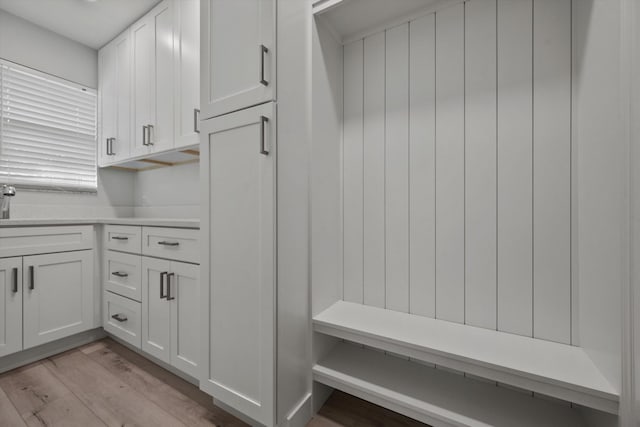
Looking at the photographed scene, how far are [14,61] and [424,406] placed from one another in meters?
3.33

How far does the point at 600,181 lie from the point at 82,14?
3106 mm

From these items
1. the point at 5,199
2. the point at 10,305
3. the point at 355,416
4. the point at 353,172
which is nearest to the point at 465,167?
the point at 353,172

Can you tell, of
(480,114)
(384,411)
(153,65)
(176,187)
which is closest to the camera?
(480,114)

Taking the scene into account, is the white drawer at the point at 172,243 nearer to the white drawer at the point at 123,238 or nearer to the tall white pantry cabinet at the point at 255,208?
the white drawer at the point at 123,238

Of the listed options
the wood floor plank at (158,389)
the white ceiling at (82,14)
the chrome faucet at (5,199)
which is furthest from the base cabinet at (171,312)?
the white ceiling at (82,14)

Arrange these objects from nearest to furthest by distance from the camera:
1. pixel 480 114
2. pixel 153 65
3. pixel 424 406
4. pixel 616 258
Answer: pixel 616 258 < pixel 424 406 < pixel 480 114 < pixel 153 65

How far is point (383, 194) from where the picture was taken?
4.63 feet

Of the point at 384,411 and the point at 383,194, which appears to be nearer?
the point at 384,411

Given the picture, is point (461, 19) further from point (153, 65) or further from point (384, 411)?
point (153, 65)

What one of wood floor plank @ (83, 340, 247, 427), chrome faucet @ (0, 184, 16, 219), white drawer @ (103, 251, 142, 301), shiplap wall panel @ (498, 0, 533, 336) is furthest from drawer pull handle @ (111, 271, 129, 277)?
shiplap wall panel @ (498, 0, 533, 336)

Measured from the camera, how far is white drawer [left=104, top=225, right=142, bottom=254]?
5.60ft

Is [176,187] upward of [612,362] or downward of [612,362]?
upward

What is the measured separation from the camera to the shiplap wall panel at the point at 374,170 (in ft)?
4.64

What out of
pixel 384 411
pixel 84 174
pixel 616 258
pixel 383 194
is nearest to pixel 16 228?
pixel 84 174
